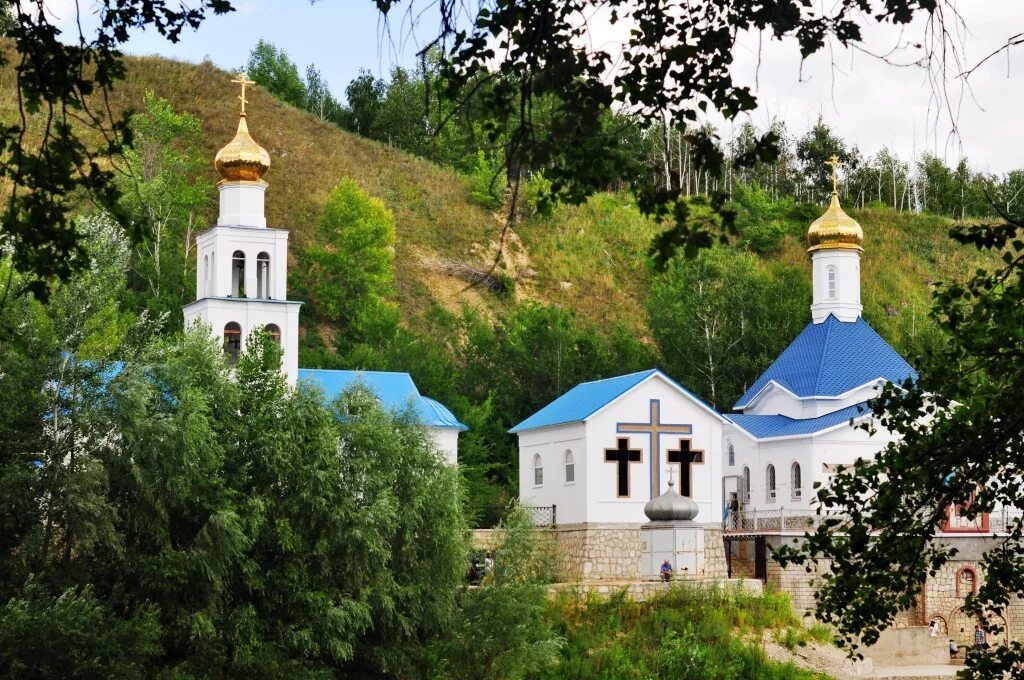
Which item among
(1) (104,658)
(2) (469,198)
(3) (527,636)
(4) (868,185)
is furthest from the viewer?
(4) (868,185)

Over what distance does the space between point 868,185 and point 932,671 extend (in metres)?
54.0

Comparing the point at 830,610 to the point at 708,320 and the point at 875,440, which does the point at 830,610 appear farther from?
the point at 708,320

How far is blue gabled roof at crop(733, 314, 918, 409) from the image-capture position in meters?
35.7

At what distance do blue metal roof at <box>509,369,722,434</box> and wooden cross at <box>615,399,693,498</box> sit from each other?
1.95 ft

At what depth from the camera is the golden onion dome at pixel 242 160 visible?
102 ft

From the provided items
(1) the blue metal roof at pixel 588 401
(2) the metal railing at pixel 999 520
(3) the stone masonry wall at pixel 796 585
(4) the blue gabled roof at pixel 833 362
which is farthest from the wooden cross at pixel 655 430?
(2) the metal railing at pixel 999 520

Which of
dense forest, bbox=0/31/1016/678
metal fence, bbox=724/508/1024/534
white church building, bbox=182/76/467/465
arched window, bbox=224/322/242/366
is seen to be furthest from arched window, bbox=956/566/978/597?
arched window, bbox=224/322/242/366

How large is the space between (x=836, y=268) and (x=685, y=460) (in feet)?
29.7

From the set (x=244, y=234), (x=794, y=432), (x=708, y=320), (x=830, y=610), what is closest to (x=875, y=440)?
(x=794, y=432)

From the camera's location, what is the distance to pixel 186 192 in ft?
160

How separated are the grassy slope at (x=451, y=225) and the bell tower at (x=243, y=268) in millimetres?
25298

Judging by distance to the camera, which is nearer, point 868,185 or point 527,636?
point 527,636

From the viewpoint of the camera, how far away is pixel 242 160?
102ft

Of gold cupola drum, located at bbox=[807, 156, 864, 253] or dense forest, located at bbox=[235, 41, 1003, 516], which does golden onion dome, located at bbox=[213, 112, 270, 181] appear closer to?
dense forest, located at bbox=[235, 41, 1003, 516]
